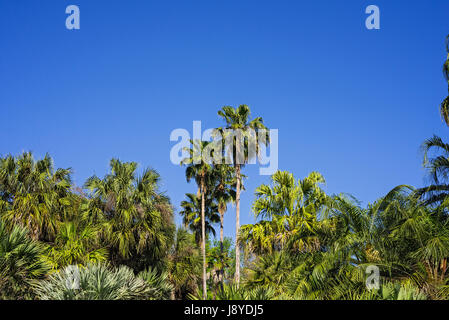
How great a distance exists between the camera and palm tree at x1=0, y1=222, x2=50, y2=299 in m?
16.1

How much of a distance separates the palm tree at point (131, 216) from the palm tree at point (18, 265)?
10935mm

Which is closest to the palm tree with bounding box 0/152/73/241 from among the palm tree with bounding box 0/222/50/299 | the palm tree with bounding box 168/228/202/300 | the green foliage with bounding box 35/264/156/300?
the palm tree with bounding box 168/228/202/300

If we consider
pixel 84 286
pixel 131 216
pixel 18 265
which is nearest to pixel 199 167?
pixel 131 216

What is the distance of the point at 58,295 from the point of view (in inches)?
500

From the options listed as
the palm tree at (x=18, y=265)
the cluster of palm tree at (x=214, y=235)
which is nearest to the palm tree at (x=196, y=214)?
the cluster of palm tree at (x=214, y=235)

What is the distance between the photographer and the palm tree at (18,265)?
16.1m

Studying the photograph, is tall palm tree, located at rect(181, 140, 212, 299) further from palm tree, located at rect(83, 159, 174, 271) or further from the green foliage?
the green foliage

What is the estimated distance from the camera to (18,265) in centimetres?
1658

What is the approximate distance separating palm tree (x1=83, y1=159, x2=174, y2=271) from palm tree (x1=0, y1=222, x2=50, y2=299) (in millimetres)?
10935

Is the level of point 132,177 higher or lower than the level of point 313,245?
higher

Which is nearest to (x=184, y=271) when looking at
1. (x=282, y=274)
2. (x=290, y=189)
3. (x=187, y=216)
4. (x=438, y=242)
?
(x=290, y=189)
